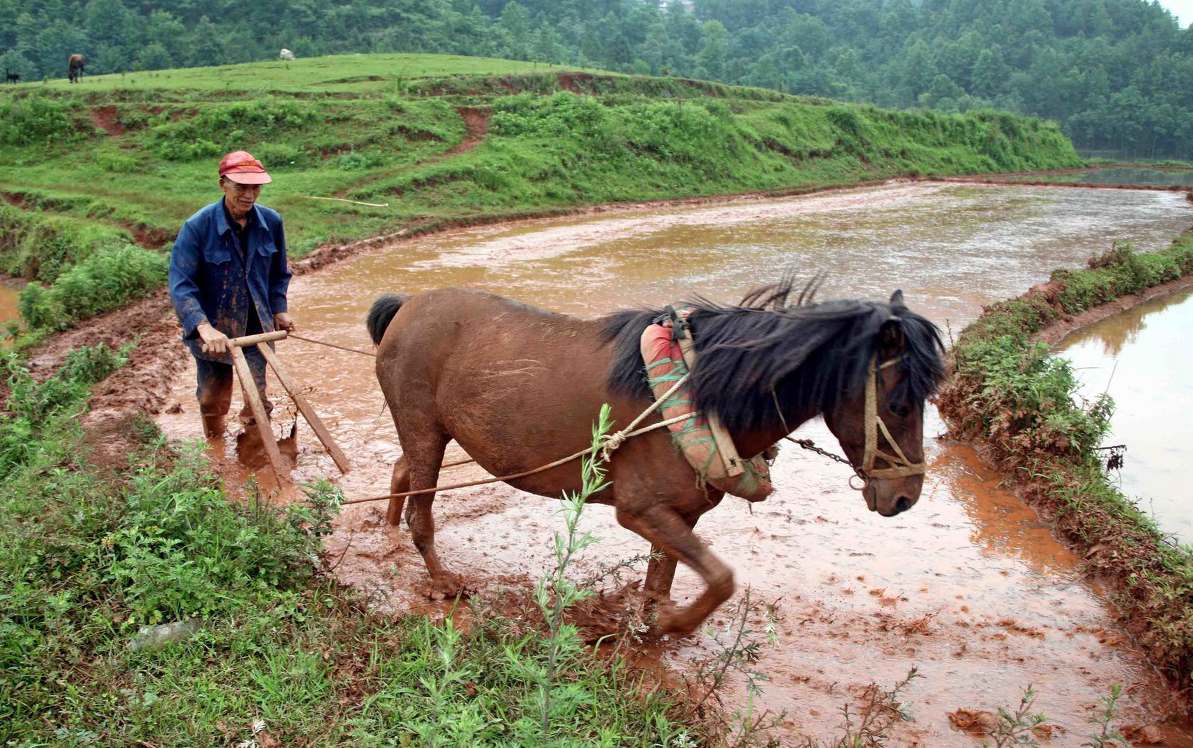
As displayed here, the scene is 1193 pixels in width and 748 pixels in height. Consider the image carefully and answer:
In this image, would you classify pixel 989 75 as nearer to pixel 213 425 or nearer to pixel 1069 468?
pixel 1069 468

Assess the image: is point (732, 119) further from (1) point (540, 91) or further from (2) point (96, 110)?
(2) point (96, 110)

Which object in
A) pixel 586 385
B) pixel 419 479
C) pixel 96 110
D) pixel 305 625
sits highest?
pixel 96 110

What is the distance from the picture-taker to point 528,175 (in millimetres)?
22312

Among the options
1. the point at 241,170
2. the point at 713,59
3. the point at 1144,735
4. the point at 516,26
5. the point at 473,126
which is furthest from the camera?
the point at 713,59

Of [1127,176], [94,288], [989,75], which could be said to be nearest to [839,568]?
[94,288]

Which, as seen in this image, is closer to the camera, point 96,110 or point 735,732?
point 735,732

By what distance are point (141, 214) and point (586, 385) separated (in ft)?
48.6

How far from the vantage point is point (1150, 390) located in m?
9.49

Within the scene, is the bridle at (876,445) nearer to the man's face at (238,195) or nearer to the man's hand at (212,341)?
the man's hand at (212,341)

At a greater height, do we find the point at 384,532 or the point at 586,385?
the point at 586,385

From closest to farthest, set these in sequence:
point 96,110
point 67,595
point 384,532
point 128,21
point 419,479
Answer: point 67,595, point 419,479, point 384,532, point 96,110, point 128,21

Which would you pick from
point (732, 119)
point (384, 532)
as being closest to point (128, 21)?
point (732, 119)

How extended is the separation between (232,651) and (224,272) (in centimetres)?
285

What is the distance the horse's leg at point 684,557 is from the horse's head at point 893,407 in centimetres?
70
